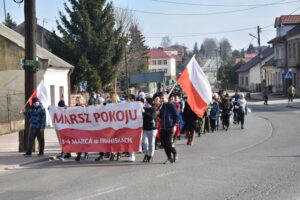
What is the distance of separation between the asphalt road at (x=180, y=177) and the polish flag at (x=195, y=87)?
140 cm


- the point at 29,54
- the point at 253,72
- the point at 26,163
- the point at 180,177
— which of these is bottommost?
the point at 26,163

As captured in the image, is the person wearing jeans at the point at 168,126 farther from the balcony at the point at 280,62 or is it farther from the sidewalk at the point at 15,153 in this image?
the balcony at the point at 280,62

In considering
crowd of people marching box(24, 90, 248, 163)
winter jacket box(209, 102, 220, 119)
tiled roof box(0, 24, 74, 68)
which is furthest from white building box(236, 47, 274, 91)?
crowd of people marching box(24, 90, 248, 163)

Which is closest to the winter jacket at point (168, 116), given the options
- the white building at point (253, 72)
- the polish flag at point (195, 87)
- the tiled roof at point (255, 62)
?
the polish flag at point (195, 87)

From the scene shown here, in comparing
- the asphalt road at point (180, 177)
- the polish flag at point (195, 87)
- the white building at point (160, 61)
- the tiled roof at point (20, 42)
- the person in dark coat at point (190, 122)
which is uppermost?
the white building at point (160, 61)

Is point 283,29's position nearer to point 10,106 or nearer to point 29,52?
point 10,106

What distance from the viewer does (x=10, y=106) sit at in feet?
89.7

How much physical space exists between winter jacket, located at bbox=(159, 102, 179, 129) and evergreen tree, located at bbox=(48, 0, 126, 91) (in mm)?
28809

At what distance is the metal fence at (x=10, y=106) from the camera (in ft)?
87.1

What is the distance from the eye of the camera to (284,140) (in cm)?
1923

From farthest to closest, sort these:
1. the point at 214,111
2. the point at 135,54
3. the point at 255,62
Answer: the point at 255,62 < the point at 135,54 < the point at 214,111

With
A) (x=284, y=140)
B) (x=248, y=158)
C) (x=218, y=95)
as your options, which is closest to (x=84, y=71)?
(x=218, y=95)

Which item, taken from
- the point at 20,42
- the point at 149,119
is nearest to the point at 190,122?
the point at 149,119

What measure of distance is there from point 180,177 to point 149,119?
10.8 ft
